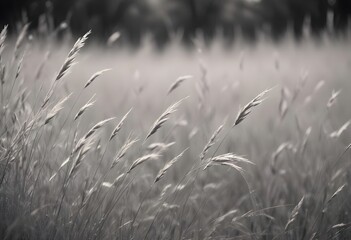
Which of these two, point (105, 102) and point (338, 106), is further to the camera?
point (105, 102)

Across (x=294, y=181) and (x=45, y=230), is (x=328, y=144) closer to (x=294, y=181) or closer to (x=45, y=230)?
(x=294, y=181)

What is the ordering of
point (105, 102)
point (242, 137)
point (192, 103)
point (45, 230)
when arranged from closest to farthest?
1. point (45, 230)
2. point (242, 137)
3. point (105, 102)
4. point (192, 103)

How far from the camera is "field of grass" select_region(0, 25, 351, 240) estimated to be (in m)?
1.20

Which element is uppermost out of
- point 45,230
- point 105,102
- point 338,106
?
point 45,230

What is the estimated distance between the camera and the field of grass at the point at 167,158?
47.4 inches

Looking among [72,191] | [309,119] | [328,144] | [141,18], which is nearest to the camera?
[72,191]

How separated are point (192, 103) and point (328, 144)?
2021mm

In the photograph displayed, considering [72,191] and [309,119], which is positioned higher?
[72,191]

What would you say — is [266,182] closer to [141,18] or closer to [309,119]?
[309,119]

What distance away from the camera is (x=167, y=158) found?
7.72 ft

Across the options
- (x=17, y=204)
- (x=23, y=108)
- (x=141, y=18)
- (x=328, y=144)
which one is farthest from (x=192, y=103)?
(x=141, y=18)

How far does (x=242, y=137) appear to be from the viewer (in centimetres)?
276

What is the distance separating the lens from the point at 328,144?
2.29 m

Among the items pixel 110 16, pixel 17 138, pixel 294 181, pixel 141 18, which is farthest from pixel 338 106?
pixel 141 18
